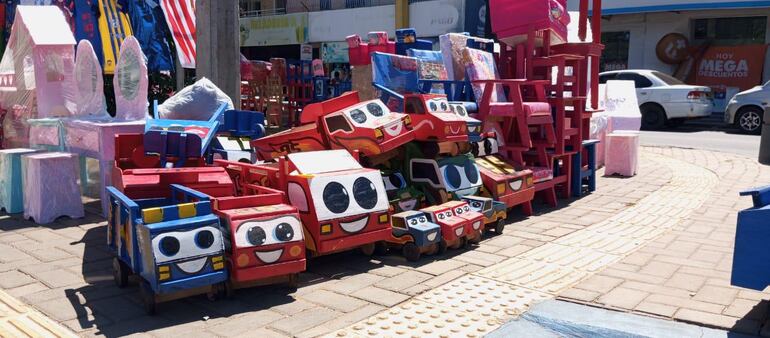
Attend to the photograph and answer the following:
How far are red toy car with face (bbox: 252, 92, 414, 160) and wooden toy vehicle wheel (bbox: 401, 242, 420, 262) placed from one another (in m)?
0.88

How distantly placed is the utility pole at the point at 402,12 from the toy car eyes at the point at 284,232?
21.6 m

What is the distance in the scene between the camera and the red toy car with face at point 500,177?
6.47 meters

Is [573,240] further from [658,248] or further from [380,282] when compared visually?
[380,282]

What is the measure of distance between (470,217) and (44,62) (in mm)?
5624

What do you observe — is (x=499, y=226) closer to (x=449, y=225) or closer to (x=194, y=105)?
(x=449, y=225)

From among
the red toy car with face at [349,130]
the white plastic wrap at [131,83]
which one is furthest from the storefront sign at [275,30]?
the red toy car with face at [349,130]

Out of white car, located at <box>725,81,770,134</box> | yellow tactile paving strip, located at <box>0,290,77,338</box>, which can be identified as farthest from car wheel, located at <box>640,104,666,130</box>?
yellow tactile paving strip, located at <box>0,290,77,338</box>

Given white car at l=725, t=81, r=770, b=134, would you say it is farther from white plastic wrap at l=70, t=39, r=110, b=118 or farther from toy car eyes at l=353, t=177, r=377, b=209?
white plastic wrap at l=70, t=39, r=110, b=118

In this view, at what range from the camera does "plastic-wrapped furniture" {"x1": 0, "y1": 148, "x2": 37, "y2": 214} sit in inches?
264

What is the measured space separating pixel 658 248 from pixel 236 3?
7438mm

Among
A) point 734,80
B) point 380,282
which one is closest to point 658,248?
point 380,282

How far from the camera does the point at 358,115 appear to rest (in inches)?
227

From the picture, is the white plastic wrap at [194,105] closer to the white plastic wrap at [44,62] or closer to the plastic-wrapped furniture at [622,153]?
the white plastic wrap at [44,62]

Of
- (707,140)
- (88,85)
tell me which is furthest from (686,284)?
(707,140)
